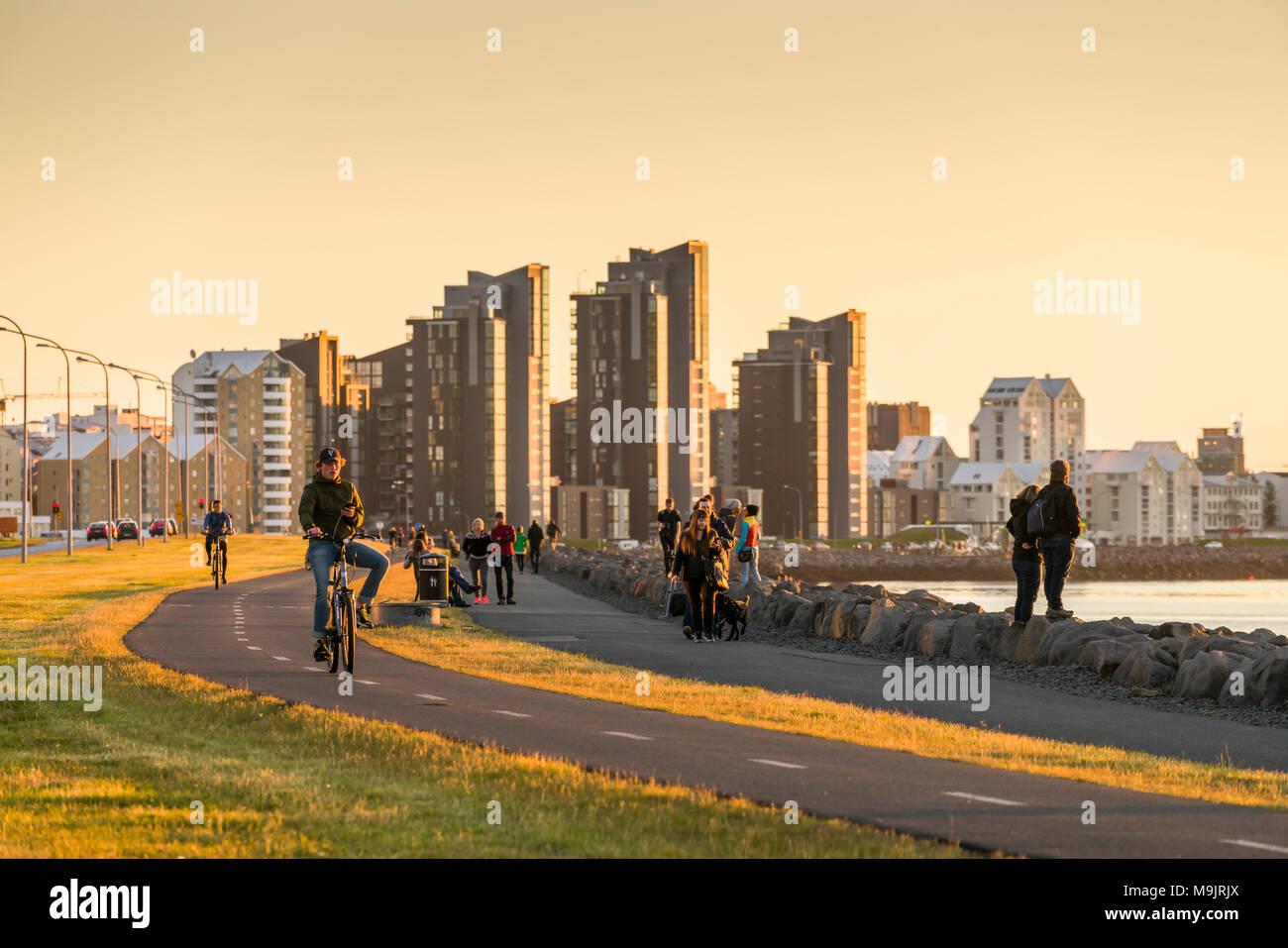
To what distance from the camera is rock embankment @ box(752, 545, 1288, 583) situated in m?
134

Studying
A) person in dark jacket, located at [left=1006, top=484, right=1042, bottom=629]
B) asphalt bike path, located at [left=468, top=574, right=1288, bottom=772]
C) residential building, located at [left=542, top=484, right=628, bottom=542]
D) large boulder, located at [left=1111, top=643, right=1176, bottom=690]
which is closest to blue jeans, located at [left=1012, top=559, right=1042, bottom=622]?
person in dark jacket, located at [left=1006, top=484, right=1042, bottom=629]

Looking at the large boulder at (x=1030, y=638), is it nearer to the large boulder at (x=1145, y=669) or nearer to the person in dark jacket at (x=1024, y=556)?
the person in dark jacket at (x=1024, y=556)

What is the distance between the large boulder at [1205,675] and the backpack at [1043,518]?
3303 mm

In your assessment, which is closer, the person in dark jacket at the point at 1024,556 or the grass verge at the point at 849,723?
the grass verge at the point at 849,723

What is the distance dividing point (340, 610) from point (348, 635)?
0.27 metres

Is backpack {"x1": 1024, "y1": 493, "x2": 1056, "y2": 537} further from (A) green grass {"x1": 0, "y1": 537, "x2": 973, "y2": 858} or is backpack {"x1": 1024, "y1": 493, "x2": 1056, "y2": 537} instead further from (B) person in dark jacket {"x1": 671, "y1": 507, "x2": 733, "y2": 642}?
(A) green grass {"x1": 0, "y1": 537, "x2": 973, "y2": 858}

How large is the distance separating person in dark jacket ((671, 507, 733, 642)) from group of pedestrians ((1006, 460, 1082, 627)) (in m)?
4.46

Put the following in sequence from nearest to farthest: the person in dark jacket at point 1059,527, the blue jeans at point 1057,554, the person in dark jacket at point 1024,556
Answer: the person in dark jacket at point 1059,527, the blue jeans at point 1057,554, the person in dark jacket at point 1024,556

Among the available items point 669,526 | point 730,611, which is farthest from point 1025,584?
point 669,526

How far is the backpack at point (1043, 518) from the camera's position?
67.9 ft

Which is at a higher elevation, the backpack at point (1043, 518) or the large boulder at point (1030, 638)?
the backpack at point (1043, 518)

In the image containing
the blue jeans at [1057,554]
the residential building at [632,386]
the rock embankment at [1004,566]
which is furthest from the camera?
the residential building at [632,386]

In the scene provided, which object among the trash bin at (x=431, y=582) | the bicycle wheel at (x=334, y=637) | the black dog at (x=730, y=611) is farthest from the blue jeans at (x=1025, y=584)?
the trash bin at (x=431, y=582)

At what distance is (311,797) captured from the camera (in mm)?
9266
